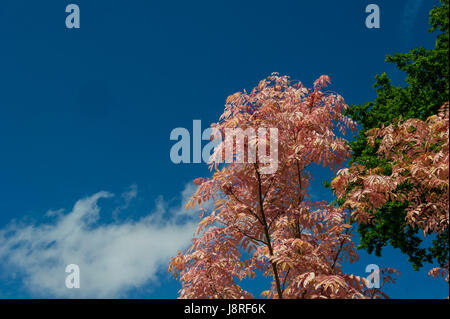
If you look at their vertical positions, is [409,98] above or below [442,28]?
below

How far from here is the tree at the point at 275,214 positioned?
6414 millimetres

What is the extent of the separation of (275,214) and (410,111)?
7.16m

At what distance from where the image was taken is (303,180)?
742cm

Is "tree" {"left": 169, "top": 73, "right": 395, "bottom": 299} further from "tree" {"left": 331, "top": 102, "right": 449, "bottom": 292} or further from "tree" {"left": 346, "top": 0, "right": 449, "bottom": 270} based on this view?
"tree" {"left": 346, "top": 0, "right": 449, "bottom": 270}

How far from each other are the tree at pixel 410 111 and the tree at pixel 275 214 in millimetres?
5325

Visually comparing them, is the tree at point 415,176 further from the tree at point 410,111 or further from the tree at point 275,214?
the tree at point 410,111

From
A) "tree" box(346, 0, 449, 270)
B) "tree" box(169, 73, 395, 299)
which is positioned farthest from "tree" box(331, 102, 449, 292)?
"tree" box(346, 0, 449, 270)

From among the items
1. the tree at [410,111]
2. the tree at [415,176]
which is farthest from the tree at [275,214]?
Answer: the tree at [410,111]

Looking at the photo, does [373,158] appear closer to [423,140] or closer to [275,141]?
[423,140]

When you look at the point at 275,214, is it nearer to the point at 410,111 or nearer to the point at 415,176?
the point at 415,176

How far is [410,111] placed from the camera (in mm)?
12062

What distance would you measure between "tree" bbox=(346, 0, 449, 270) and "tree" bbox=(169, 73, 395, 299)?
532cm
